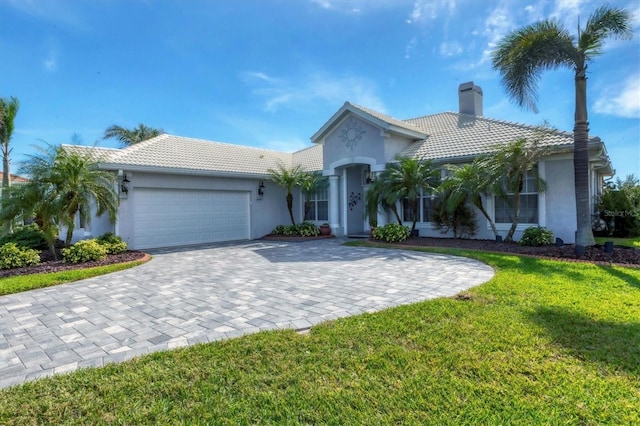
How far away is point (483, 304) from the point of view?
5406 millimetres

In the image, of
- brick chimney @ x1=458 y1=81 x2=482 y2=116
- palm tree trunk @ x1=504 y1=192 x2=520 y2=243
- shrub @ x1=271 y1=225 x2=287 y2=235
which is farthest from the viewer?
brick chimney @ x1=458 y1=81 x2=482 y2=116

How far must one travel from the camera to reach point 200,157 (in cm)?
1648

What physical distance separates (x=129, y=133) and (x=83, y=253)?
22.2 metres

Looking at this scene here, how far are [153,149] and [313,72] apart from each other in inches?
318

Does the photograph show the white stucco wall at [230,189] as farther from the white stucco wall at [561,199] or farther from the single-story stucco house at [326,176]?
the white stucco wall at [561,199]

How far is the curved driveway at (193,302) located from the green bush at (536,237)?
3366mm

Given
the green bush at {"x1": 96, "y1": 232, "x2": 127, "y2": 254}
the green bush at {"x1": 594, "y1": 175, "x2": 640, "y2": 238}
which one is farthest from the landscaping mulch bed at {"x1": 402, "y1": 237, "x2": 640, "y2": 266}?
the green bush at {"x1": 96, "y1": 232, "x2": 127, "y2": 254}

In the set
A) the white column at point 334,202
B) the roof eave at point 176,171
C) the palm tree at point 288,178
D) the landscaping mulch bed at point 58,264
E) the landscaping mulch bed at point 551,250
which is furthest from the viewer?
the white column at point 334,202

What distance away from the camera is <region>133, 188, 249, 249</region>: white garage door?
45.7 ft

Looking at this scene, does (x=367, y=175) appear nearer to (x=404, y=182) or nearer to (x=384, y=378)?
(x=404, y=182)

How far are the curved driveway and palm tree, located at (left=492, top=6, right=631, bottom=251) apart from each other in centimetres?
391

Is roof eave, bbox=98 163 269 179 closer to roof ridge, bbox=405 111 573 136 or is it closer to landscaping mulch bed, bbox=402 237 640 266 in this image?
landscaping mulch bed, bbox=402 237 640 266

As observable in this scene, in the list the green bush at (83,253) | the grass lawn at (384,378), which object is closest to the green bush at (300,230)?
the green bush at (83,253)

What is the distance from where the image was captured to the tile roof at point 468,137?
39.3ft
